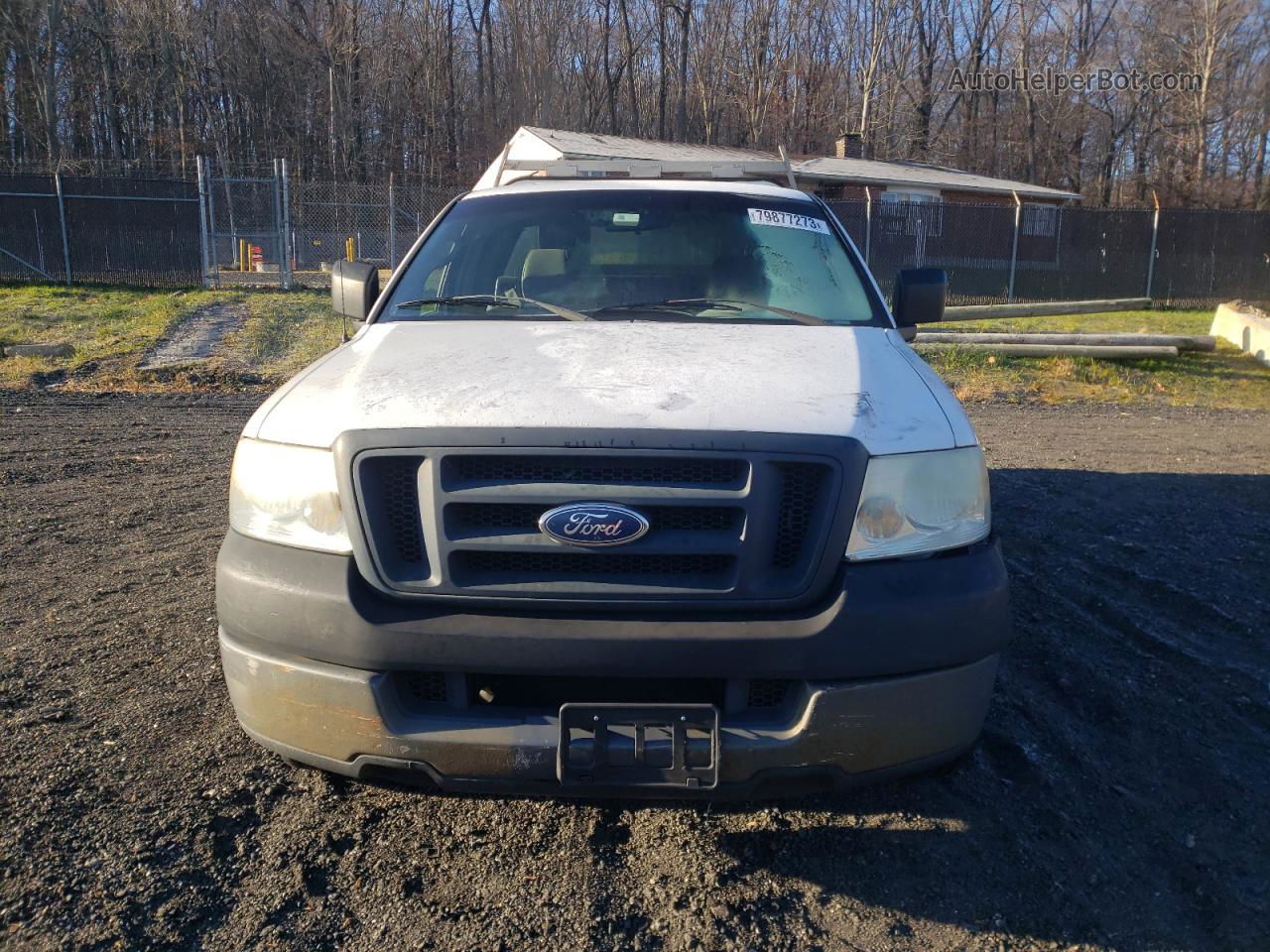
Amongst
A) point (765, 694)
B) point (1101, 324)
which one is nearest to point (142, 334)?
point (765, 694)

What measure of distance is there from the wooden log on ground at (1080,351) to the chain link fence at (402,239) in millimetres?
7352

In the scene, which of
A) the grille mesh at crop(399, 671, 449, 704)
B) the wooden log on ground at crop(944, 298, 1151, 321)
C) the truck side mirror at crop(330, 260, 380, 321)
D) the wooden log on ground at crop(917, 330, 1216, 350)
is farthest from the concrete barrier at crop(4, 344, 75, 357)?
the wooden log on ground at crop(944, 298, 1151, 321)

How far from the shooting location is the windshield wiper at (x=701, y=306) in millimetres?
3787

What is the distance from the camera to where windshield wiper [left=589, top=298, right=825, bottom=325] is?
12.4 feet

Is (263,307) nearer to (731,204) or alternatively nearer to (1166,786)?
(731,204)

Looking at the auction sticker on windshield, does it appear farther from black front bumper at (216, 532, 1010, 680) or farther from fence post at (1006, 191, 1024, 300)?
fence post at (1006, 191, 1024, 300)

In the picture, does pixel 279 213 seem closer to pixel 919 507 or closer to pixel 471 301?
pixel 471 301

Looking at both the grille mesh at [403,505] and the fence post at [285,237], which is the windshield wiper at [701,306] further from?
the fence post at [285,237]

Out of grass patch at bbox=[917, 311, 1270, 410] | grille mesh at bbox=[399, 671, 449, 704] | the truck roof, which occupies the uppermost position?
the truck roof

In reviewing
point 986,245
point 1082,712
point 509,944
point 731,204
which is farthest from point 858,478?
point 986,245

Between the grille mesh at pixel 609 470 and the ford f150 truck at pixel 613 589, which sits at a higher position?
the grille mesh at pixel 609 470

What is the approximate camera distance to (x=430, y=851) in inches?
112

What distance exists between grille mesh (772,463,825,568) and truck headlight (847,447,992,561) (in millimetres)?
121
